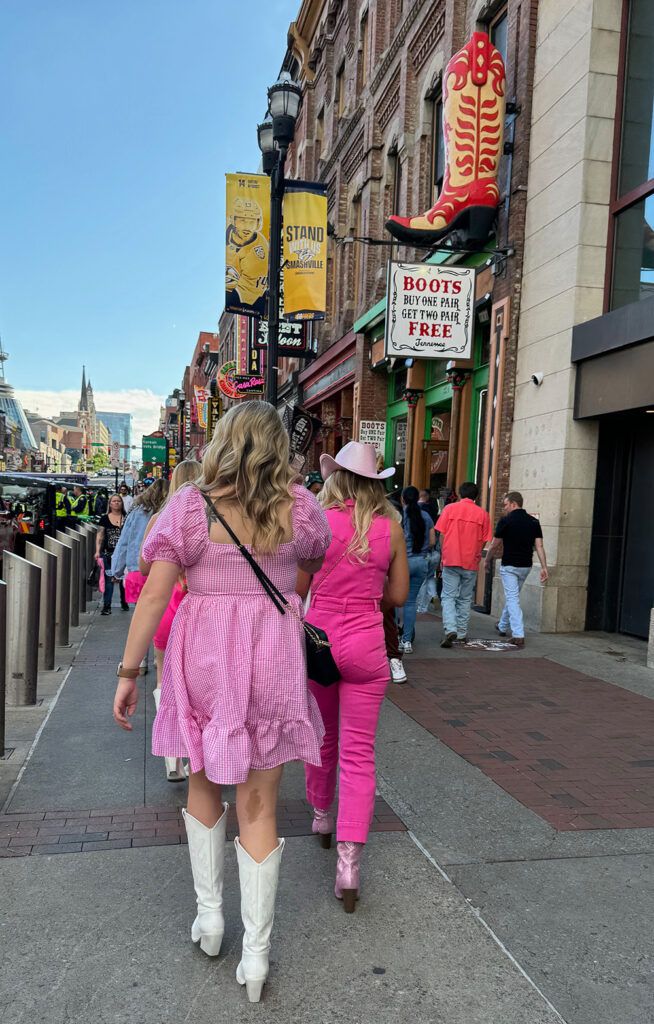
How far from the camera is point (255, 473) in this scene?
2.53 meters

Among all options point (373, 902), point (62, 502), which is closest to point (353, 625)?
point (373, 902)

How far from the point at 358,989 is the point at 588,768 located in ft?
8.59

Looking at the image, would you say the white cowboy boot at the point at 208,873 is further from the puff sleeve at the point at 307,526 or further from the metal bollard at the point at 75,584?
the metal bollard at the point at 75,584

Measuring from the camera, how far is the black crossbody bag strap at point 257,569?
252 centimetres

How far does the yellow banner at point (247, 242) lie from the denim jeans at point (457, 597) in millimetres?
7158

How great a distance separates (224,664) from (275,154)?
30.8 ft

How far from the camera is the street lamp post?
32.1ft

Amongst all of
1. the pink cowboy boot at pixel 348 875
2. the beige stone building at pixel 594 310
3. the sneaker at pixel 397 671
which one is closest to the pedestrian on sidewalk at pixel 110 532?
the sneaker at pixel 397 671

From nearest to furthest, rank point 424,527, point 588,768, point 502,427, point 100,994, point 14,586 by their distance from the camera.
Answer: point 100,994, point 588,768, point 14,586, point 424,527, point 502,427

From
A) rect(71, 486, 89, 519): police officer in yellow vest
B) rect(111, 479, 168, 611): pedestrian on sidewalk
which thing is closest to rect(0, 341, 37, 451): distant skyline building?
rect(71, 486, 89, 519): police officer in yellow vest

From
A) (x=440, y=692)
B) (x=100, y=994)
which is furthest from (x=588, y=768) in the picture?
(x=100, y=994)

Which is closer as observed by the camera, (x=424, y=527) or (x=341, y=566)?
(x=341, y=566)

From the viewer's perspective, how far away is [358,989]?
2.52m

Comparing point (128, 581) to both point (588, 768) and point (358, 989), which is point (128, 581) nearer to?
point (588, 768)
